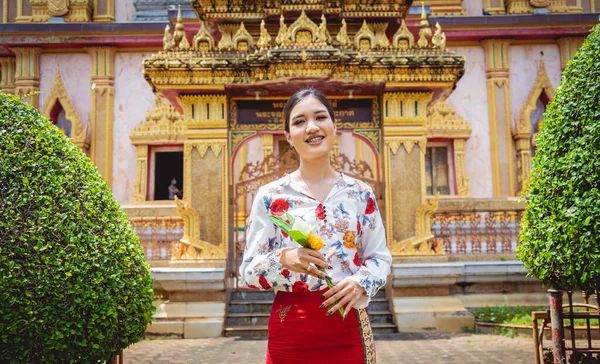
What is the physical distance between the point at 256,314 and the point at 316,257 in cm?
694

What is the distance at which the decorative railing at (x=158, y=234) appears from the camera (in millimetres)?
10172

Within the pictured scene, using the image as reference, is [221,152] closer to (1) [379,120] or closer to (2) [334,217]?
(1) [379,120]

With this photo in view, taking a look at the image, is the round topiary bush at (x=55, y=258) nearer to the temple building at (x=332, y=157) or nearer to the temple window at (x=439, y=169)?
the temple building at (x=332, y=157)

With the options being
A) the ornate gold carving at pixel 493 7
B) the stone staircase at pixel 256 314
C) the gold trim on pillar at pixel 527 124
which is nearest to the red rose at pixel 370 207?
the stone staircase at pixel 256 314

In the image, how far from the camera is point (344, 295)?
7.73 ft

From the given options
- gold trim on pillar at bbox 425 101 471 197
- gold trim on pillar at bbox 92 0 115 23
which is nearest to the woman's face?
gold trim on pillar at bbox 425 101 471 197

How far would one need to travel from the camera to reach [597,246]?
408cm

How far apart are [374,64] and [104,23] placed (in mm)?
9846

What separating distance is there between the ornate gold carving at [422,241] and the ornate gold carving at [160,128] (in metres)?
8.34

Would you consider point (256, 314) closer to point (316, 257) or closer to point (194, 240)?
point (194, 240)

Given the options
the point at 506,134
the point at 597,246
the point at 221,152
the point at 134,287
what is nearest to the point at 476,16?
the point at 506,134

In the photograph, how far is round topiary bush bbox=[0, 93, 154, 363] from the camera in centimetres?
367

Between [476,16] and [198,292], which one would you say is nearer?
[198,292]

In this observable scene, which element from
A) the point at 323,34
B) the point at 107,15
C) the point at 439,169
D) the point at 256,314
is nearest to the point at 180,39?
the point at 323,34
